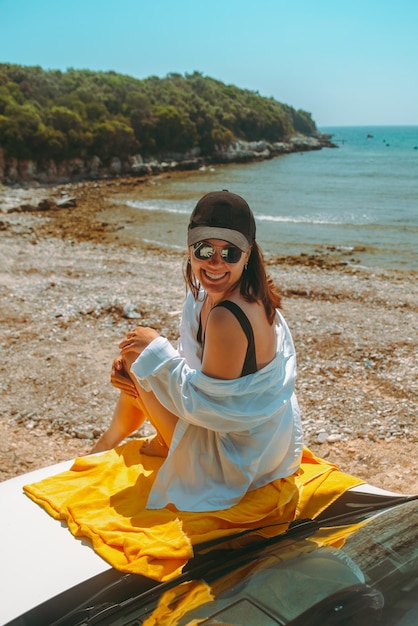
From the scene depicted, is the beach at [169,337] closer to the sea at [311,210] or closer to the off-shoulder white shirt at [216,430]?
the off-shoulder white shirt at [216,430]

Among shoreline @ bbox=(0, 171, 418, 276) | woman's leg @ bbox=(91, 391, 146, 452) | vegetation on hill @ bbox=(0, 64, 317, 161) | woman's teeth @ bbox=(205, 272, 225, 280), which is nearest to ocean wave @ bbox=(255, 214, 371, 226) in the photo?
shoreline @ bbox=(0, 171, 418, 276)

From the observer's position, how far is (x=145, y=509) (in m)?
2.53

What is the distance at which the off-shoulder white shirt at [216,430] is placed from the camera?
249 cm

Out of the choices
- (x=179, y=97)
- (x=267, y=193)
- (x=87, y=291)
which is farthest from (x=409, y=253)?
(x=179, y=97)

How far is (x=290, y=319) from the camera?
26.6 ft

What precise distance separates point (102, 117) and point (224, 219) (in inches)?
1595

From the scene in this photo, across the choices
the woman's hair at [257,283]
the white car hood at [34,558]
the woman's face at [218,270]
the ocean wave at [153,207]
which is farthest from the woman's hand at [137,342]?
the ocean wave at [153,207]

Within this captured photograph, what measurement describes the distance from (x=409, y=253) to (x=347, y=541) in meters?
14.6

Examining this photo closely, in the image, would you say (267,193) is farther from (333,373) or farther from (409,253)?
(333,373)

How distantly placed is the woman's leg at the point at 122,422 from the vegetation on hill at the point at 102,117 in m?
31.0

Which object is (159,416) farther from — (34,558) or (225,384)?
(34,558)

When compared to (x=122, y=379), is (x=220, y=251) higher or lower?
higher

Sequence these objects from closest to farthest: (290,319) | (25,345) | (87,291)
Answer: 1. (25,345)
2. (290,319)
3. (87,291)

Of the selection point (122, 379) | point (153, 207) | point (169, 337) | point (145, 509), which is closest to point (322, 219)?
point (153, 207)
